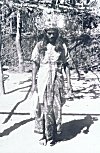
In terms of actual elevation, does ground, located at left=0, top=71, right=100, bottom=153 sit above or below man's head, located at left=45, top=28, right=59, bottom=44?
below

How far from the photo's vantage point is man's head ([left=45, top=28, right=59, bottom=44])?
332 cm

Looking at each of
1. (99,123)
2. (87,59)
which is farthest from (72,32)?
(99,123)

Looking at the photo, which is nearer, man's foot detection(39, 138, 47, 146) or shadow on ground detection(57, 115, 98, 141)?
man's foot detection(39, 138, 47, 146)

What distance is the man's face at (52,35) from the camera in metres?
3.32

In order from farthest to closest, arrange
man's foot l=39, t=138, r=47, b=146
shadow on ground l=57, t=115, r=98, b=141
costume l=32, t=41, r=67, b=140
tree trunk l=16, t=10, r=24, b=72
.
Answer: tree trunk l=16, t=10, r=24, b=72
shadow on ground l=57, t=115, r=98, b=141
man's foot l=39, t=138, r=47, b=146
costume l=32, t=41, r=67, b=140

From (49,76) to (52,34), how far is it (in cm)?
46

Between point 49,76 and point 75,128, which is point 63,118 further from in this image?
point 49,76

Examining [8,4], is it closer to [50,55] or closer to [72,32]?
[72,32]

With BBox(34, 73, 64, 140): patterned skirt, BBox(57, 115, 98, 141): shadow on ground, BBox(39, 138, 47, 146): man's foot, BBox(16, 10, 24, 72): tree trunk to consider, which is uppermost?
BBox(16, 10, 24, 72): tree trunk

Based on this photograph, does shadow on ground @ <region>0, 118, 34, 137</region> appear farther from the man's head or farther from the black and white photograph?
the man's head

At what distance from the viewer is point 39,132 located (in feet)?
12.1

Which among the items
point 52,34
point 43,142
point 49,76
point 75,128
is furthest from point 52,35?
point 75,128

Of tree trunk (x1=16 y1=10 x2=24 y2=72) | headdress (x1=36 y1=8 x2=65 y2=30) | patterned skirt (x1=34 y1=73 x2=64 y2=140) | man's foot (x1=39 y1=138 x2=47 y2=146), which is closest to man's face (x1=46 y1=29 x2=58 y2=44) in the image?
patterned skirt (x1=34 y1=73 x2=64 y2=140)

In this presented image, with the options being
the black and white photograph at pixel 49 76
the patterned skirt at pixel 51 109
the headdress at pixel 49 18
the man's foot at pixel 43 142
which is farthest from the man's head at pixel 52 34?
the man's foot at pixel 43 142
